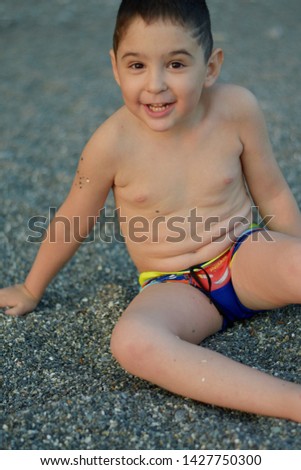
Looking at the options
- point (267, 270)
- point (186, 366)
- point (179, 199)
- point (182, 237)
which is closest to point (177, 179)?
point (179, 199)

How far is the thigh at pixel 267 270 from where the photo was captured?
2293mm

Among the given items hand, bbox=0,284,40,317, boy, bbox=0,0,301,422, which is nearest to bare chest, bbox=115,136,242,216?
boy, bbox=0,0,301,422

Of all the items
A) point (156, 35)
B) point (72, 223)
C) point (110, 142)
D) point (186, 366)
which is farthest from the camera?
point (72, 223)

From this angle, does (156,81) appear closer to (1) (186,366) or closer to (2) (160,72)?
(2) (160,72)

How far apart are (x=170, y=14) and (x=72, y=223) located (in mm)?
753

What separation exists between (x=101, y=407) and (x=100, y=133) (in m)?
0.86

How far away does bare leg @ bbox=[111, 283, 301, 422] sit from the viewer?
6.74 feet

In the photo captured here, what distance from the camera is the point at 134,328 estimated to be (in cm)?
222

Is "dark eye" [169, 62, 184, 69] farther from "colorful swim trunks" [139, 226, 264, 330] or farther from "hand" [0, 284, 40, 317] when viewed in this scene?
"hand" [0, 284, 40, 317]

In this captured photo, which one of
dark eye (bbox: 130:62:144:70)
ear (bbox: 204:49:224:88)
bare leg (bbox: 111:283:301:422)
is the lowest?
bare leg (bbox: 111:283:301:422)

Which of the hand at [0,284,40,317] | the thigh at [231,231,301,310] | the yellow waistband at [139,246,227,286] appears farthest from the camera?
the hand at [0,284,40,317]

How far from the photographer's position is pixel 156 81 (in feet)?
7.52

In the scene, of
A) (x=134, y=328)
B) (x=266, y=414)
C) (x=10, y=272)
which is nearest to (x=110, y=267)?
(x=10, y=272)
